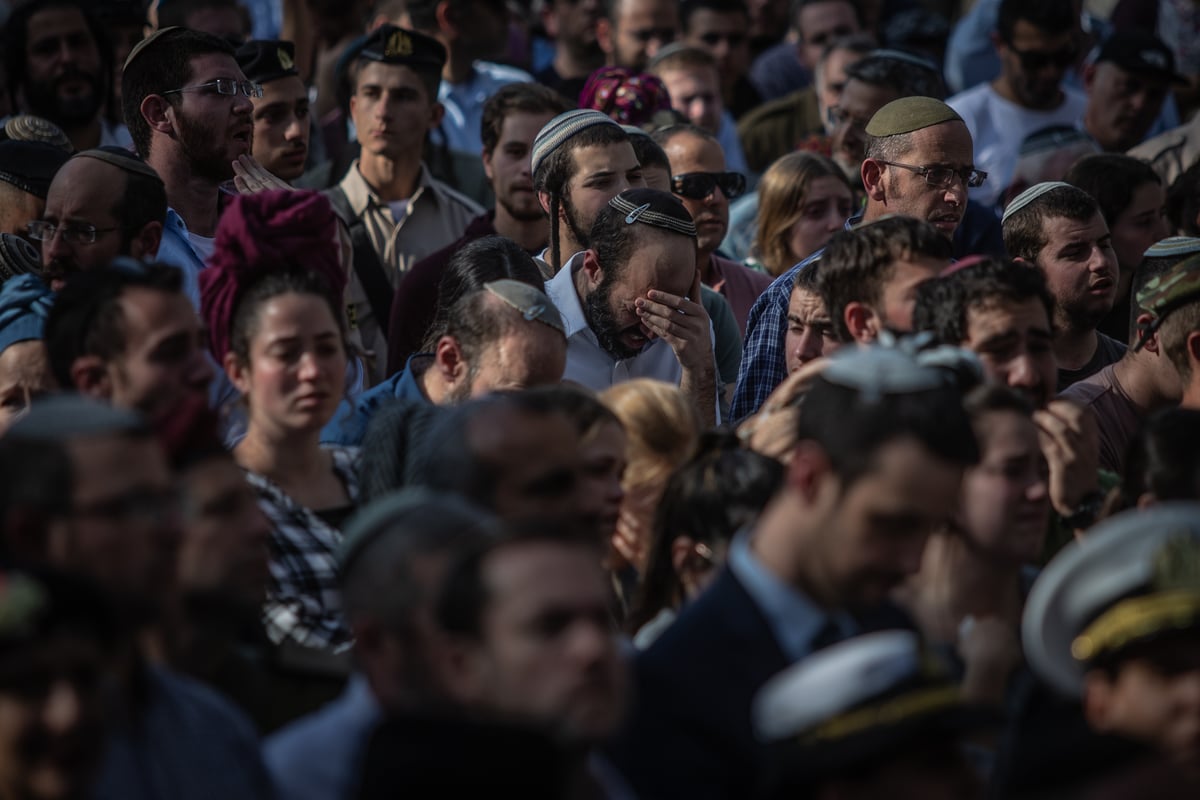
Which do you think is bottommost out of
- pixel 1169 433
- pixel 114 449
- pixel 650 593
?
pixel 650 593

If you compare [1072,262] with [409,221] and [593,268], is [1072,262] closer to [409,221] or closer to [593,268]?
[593,268]

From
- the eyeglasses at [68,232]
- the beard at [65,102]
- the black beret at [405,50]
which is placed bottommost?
the eyeglasses at [68,232]

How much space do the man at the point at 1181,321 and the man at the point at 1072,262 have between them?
1.77ft

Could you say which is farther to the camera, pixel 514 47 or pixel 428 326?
pixel 514 47

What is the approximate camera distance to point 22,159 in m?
5.89

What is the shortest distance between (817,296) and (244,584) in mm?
2600

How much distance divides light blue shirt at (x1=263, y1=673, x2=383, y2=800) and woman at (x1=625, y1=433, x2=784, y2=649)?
103 cm

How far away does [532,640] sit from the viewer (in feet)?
9.48

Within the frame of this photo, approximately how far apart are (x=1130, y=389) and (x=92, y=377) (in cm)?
334

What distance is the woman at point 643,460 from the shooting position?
4730 millimetres

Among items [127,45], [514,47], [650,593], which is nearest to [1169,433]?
[650,593]

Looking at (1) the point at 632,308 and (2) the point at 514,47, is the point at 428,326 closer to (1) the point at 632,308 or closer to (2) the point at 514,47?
(1) the point at 632,308

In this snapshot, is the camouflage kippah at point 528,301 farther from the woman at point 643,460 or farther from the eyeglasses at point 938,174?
the eyeglasses at point 938,174

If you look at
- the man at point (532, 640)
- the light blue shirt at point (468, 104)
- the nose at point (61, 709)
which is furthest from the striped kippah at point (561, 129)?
the nose at point (61, 709)
